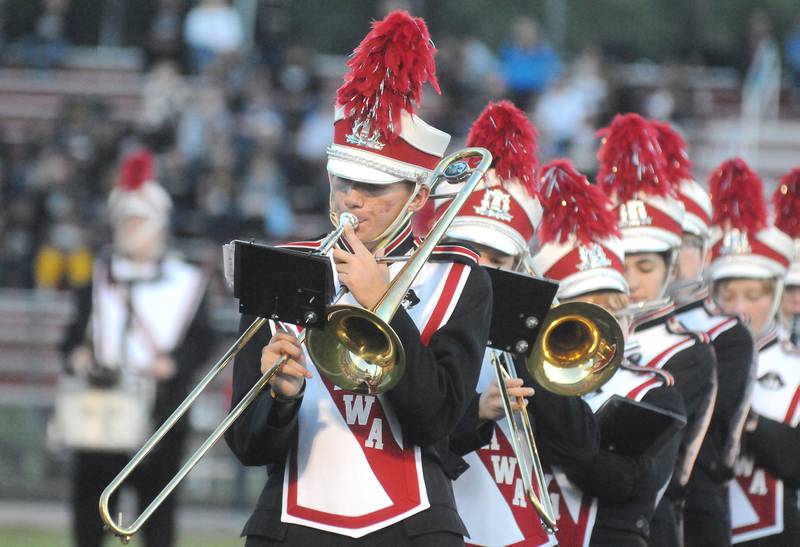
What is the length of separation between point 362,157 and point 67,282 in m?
9.80

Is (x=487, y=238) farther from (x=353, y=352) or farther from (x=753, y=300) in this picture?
(x=753, y=300)

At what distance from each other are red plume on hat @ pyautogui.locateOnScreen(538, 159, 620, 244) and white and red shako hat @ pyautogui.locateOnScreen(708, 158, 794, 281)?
4.26ft

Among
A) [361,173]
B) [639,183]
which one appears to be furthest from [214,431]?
[639,183]

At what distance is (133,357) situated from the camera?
7875mm

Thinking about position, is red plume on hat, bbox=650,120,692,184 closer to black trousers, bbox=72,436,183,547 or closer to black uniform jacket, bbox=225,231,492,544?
black uniform jacket, bbox=225,231,492,544

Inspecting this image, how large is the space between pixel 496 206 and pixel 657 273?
925 millimetres

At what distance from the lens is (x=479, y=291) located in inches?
166

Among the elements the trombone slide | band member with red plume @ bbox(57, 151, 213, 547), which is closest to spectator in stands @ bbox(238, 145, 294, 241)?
band member with red plume @ bbox(57, 151, 213, 547)

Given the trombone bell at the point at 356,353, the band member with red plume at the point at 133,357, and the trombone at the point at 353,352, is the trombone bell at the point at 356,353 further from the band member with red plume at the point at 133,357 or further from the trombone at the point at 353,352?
the band member with red plume at the point at 133,357

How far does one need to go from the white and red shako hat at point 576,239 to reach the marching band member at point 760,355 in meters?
1.12

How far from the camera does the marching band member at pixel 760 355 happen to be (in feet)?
20.1

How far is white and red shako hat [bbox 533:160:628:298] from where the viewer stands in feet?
17.4

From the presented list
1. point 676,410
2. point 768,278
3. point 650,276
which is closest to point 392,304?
point 676,410

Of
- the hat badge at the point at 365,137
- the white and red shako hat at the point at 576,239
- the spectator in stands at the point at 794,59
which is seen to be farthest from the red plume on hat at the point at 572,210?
the spectator in stands at the point at 794,59
